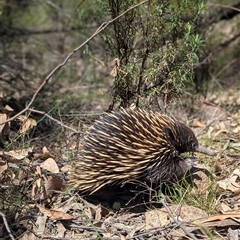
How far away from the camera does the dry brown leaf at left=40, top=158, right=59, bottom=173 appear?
3.79 metres

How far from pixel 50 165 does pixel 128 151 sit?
2.47 ft

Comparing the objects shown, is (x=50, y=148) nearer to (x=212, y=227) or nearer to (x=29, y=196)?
(x=29, y=196)

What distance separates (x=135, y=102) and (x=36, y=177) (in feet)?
3.37

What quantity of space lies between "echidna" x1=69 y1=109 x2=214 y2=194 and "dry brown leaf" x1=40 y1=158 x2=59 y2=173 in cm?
30

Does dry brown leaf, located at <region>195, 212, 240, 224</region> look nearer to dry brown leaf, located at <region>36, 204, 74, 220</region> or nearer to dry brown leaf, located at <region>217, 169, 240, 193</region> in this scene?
dry brown leaf, located at <region>217, 169, 240, 193</region>

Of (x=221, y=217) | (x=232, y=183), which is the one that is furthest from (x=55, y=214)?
(x=232, y=183)

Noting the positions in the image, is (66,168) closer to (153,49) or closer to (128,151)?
(128,151)

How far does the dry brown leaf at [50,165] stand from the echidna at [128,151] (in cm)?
30

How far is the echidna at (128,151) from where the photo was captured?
3.34m

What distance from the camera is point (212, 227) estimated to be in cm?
310

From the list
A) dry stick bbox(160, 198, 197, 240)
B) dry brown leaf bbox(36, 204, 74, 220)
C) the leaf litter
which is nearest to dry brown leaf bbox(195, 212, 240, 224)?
the leaf litter

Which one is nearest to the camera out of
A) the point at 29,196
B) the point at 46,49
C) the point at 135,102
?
the point at 29,196

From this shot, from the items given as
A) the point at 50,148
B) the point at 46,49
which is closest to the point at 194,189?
the point at 50,148

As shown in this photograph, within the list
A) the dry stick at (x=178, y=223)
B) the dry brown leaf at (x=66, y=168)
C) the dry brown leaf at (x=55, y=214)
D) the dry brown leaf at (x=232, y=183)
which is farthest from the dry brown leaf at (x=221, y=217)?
the dry brown leaf at (x=66, y=168)
